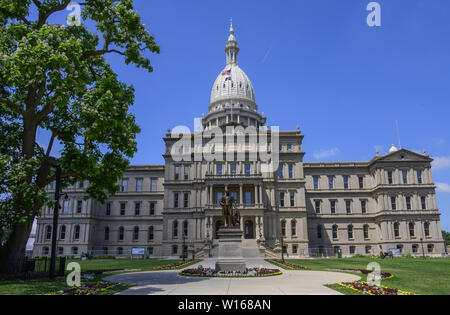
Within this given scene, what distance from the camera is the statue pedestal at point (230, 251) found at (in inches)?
762

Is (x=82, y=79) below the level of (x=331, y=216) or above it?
above

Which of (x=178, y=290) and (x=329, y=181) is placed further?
(x=329, y=181)

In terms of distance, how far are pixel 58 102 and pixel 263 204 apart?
4360cm

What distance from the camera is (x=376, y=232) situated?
207ft

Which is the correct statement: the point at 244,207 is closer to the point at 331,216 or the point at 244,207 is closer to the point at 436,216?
the point at 331,216

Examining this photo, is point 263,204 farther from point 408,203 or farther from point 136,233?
point 408,203

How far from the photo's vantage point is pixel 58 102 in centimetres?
1544

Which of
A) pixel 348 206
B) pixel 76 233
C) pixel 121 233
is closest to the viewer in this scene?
pixel 76 233

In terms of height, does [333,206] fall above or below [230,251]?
above

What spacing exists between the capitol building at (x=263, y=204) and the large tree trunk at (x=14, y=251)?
121 feet

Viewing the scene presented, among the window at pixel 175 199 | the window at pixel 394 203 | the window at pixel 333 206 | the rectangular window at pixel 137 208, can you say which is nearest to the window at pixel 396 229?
the window at pixel 394 203

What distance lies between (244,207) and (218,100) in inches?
1462

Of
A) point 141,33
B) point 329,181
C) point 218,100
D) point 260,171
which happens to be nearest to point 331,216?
point 329,181

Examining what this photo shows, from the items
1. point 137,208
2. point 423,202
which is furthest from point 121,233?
point 423,202
